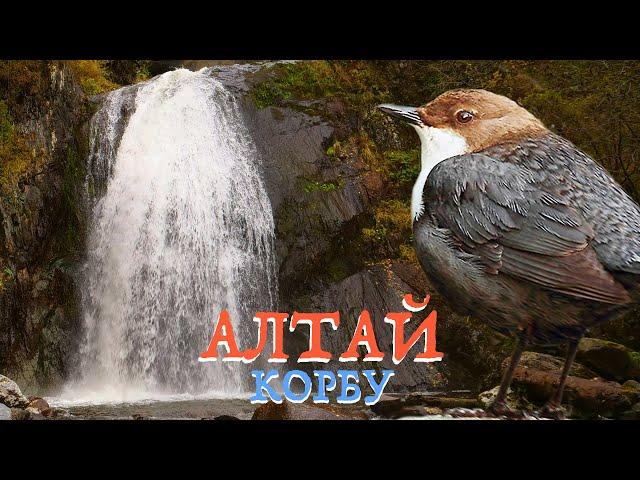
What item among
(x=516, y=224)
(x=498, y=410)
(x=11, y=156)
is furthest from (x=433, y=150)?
(x=11, y=156)

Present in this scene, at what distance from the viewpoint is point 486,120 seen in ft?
12.0

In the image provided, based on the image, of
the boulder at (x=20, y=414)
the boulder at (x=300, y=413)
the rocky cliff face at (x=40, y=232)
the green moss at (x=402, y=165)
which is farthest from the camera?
the green moss at (x=402, y=165)

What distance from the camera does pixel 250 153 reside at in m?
9.14

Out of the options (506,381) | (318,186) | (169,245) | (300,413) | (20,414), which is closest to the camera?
(506,381)

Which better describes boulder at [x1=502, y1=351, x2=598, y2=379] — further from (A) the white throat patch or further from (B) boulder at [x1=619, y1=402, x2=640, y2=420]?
(A) the white throat patch

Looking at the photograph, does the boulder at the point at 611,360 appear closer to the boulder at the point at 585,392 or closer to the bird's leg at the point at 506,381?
the boulder at the point at 585,392

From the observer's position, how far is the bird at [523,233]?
333 cm

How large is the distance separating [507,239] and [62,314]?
6369mm

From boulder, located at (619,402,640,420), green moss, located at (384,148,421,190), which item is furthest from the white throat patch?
green moss, located at (384,148,421,190)

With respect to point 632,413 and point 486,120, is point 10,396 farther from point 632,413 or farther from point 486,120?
point 632,413

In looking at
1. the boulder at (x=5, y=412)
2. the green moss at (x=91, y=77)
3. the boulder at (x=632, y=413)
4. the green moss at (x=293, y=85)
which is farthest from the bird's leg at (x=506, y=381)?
the green moss at (x=91, y=77)

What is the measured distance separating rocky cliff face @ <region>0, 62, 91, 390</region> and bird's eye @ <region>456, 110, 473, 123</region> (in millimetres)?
6017

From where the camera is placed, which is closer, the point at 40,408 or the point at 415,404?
the point at 415,404

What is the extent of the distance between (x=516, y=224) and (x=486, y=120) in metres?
0.55
